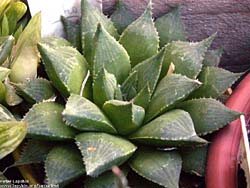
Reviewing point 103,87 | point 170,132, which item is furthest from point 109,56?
point 170,132

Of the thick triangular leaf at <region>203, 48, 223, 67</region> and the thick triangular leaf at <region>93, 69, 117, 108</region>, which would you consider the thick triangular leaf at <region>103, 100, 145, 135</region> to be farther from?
the thick triangular leaf at <region>203, 48, 223, 67</region>

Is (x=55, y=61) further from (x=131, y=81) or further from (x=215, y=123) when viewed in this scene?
(x=215, y=123)

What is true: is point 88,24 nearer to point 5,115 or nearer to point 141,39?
point 141,39

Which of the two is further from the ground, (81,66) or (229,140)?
(81,66)

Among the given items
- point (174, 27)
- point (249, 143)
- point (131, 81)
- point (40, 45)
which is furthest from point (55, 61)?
point (249, 143)

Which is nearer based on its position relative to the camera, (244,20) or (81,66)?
(81,66)

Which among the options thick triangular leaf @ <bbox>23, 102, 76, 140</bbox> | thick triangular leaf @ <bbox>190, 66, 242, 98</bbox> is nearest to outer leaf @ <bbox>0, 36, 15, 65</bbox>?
thick triangular leaf @ <bbox>23, 102, 76, 140</bbox>
